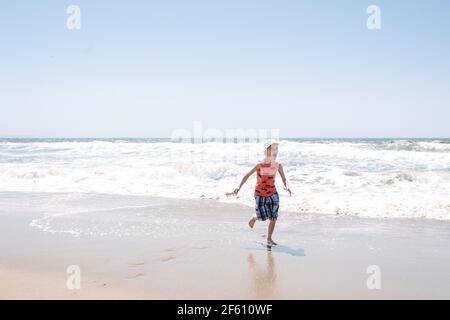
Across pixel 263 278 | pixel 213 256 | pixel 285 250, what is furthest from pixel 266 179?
pixel 263 278

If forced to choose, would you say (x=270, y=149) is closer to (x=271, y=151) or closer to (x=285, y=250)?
(x=271, y=151)

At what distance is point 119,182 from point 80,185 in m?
1.23

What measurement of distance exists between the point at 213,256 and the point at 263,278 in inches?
40.3

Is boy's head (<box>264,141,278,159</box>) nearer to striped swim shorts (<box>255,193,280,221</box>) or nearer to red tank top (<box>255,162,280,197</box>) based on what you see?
red tank top (<box>255,162,280,197</box>)

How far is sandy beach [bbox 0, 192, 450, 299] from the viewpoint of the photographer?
4.36 meters

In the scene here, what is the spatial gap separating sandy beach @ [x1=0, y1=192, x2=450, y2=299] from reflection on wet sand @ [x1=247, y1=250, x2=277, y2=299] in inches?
0.4

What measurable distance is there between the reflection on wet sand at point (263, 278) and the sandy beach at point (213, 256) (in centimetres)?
1

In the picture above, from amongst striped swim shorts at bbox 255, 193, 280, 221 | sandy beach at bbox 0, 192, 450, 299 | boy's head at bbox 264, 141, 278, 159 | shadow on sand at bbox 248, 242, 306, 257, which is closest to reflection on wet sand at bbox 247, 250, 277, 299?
sandy beach at bbox 0, 192, 450, 299

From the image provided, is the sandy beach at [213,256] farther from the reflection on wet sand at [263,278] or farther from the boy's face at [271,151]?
the boy's face at [271,151]

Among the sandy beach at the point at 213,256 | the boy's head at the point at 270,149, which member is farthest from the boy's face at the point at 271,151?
the sandy beach at the point at 213,256

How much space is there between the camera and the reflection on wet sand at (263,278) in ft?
14.1
